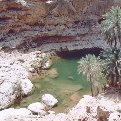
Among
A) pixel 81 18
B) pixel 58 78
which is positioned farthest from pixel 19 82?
pixel 81 18

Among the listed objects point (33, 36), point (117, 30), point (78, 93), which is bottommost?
point (78, 93)

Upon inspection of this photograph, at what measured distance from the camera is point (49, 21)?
238 ft

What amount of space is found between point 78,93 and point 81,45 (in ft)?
50.3

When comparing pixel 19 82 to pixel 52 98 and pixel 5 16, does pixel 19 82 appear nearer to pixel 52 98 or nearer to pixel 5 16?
pixel 52 98

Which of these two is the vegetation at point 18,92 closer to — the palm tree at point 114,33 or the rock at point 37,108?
the rock at point 37,108

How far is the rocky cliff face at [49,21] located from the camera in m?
70.2

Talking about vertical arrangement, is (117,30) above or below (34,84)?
above

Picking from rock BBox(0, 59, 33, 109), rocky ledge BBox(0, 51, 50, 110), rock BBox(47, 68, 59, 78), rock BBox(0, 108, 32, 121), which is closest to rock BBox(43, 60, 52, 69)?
rocky ledge BBox(0, 51, 50, 110)

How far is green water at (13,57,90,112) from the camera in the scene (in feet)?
185

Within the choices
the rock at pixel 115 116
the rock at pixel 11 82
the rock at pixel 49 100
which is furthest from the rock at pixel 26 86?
the rock at pixel 115 116

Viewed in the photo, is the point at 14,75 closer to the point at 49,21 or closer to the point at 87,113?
the point at 49,21

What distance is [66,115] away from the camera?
5094 centimetres

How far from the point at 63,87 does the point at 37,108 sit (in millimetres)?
7568

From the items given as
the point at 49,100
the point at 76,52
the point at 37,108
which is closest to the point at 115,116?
the point at 37,108
